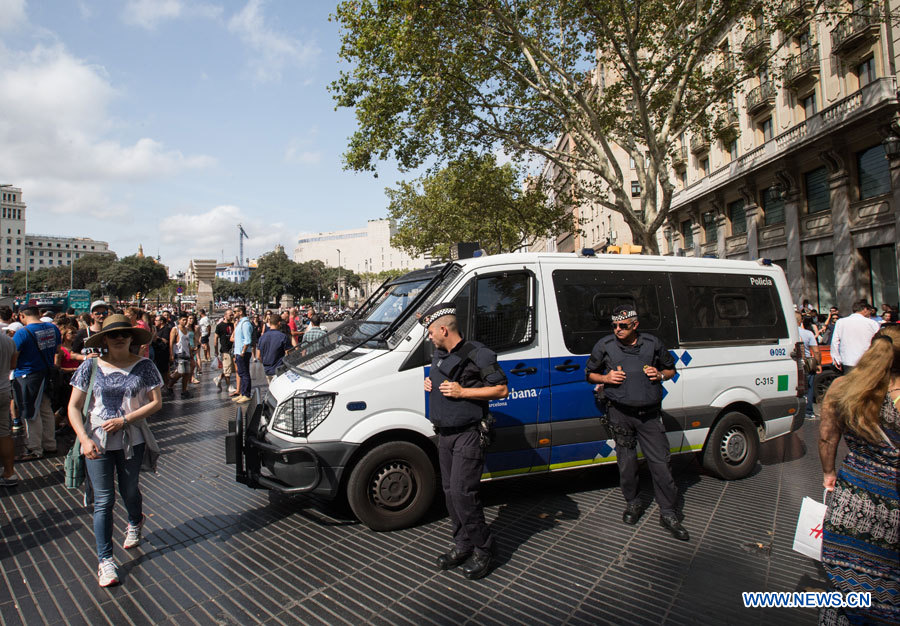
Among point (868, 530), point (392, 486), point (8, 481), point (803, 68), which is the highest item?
point (803, 68)

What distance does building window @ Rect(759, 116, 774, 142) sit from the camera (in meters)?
23.8

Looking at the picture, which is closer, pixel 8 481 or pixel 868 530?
pixel 868 530

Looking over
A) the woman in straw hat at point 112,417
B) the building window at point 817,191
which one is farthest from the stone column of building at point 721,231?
the woman in straw hat at point 112,417

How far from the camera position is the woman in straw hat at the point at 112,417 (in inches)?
146

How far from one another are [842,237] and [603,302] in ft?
62.2

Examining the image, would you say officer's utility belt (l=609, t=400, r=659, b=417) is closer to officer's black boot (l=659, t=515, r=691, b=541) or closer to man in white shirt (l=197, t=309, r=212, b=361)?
officer's black boot (l=659, t=515, r=691, b=541)

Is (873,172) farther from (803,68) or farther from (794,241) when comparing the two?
(803,68)

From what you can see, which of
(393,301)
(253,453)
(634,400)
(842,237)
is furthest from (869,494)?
(842,237)

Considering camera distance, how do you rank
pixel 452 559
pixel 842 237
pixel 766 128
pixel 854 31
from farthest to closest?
pixel 766 128, pixel 842 237, pixel 854 31, pixel 452 559

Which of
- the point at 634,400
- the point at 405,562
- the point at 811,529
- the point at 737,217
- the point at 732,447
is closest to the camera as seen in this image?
the point at 811,529

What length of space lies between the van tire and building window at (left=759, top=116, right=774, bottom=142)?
25.6 meters

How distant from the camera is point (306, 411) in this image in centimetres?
427

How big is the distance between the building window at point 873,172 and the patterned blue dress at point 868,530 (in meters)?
19.6

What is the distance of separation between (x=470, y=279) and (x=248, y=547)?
287 centimetres
